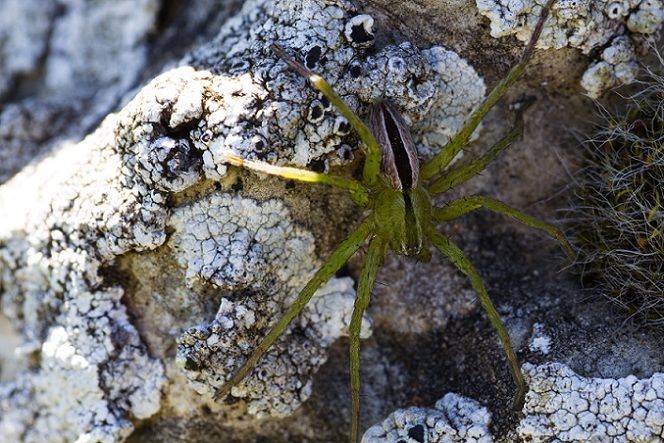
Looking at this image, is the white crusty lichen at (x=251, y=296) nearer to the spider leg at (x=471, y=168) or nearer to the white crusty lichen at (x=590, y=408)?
the spider leg at (x=471, y=168)

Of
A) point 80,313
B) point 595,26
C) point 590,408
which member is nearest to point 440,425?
point 590,408

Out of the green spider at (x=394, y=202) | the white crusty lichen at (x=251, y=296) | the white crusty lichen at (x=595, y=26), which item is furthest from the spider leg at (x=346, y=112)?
the white crusty lichen at (x=595, y=26)

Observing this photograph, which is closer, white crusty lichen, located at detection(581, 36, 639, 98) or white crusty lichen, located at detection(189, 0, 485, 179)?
white crusty lichen, located at detection(189, 0, 485, 179)

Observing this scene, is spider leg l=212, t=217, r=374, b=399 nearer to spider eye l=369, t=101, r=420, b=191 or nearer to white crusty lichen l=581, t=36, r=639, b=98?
spider eye l=369, t=101, r=420, b=191

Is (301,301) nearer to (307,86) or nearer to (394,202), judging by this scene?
(394,202)

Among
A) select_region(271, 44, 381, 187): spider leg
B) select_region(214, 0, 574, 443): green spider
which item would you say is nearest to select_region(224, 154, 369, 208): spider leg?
select_region(214, 0, 574, 443): green spider

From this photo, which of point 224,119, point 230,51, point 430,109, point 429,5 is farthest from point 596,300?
point 230,51
